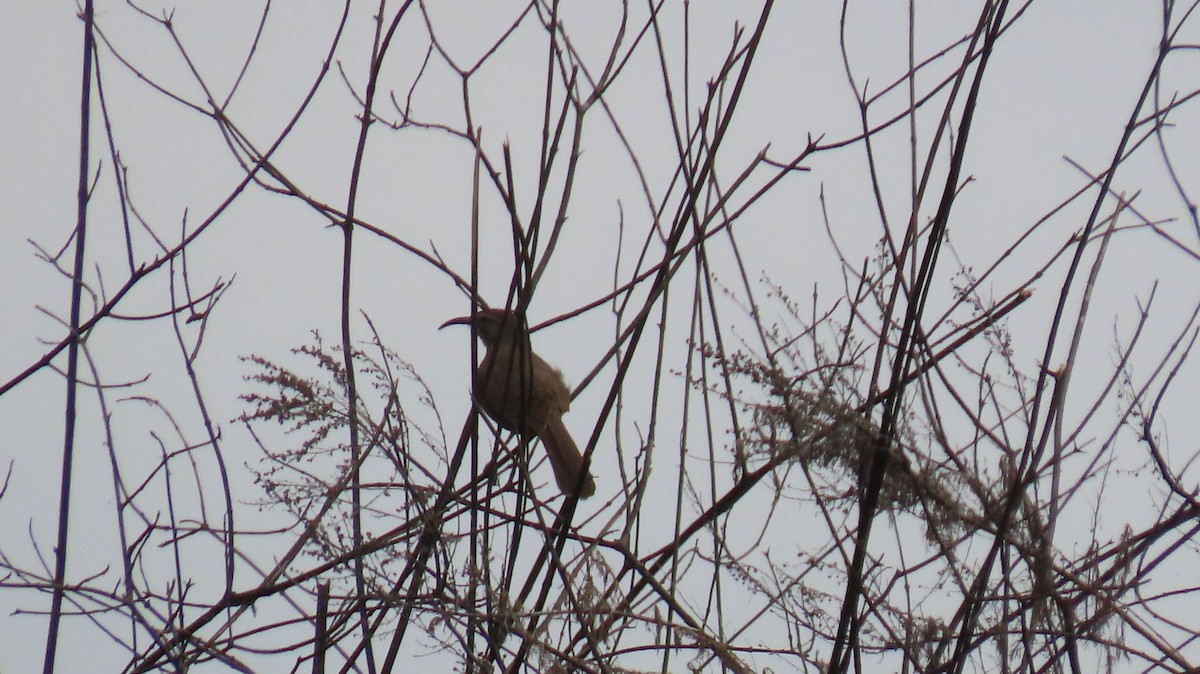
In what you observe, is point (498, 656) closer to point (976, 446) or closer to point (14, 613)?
point (976, 446)

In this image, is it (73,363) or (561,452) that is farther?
(561,452)

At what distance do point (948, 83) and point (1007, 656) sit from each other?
1.08 metres

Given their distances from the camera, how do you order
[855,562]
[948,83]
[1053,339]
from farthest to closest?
[948,83] → [1053,339] → [855,562]

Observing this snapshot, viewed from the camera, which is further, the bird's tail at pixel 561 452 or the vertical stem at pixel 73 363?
the bird's tail at pixel 561 452

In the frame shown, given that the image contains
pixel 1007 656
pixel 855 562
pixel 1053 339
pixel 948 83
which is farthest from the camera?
pixel 948 83

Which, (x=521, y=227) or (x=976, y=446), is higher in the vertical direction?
(x=521, y=227)

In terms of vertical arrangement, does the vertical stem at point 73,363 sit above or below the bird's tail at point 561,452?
below

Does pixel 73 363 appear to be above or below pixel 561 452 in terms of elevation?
below

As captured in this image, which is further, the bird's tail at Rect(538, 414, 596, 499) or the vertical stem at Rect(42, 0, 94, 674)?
the bird's tail at Rect(538, 414, 596, 499)

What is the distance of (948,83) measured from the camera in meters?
2.47

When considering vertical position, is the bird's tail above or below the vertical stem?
above

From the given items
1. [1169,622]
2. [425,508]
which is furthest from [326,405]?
[1169,622]

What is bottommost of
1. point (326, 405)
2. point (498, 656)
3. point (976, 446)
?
point (498, 656)

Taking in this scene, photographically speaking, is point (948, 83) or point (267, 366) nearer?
point (948, 83)
